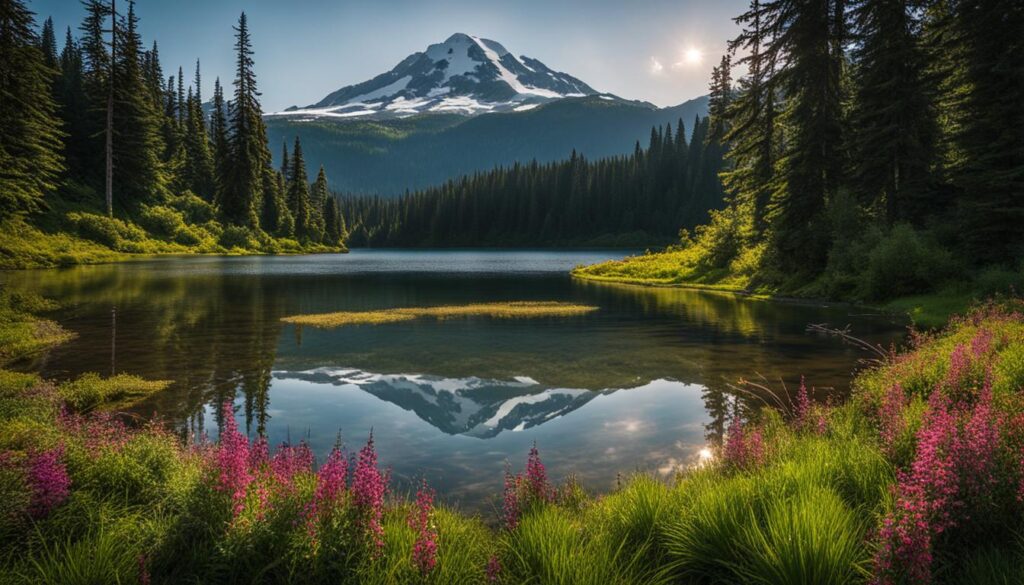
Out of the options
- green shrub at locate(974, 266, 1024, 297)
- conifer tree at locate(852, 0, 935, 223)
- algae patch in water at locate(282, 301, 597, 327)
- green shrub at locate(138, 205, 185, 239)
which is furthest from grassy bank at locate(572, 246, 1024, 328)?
green shrub at locate(138, 205, 185, 239)

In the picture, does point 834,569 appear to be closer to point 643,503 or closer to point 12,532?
point 643,503

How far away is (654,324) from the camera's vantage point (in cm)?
2323

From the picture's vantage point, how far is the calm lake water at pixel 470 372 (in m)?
9.12

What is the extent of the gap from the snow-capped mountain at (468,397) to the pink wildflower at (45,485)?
570cm

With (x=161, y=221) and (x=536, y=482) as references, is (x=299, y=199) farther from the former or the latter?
(x=536, y=482)

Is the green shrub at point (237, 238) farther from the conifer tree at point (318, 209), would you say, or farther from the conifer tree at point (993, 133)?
the conifer tree at point (993, 133)

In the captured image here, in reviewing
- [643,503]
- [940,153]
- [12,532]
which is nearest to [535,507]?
[643,503]

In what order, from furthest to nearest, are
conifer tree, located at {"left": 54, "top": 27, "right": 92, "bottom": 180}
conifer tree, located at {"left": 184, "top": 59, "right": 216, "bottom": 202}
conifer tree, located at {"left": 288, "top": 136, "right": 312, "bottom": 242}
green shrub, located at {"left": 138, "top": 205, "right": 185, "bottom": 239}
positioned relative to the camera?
conifer tree, located at {"left": 288, "top": 136, "right": 312, "bottom": 242}, conifer tree, located at {"left": 184, "top": 59, "right": 216, "bottom": 202}, green shrub, located at {"left": 138, "top": 205, "right": 185, "bottom": 239}, conifer tree, located at {"left": 54, "top": 27, "right": 92, "bottom": 180}

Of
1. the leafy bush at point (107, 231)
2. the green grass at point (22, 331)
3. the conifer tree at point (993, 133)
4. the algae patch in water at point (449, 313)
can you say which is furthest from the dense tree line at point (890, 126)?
the leafy bush at point (107, 231)

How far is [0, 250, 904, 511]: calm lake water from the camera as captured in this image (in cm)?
912

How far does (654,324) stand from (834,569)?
19.5 m

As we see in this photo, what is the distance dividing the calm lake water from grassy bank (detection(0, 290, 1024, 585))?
7.73 feet

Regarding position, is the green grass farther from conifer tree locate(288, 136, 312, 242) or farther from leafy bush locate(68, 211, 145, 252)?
conifer tree locate(288, 136, 312, 242)

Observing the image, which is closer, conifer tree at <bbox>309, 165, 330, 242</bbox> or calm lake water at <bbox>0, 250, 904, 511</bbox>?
calm lake water at <bbox>0, 250, 904, 511</bbox>
